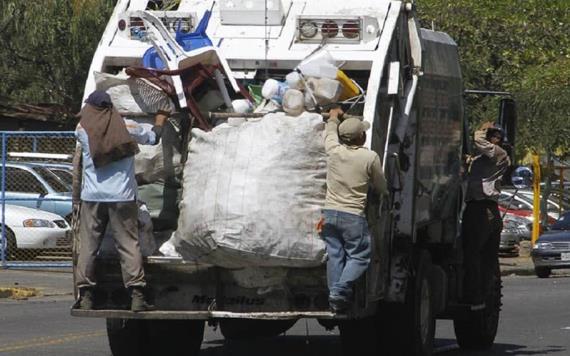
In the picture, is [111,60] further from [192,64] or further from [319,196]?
[319,196]

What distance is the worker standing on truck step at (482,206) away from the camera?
1305 cm

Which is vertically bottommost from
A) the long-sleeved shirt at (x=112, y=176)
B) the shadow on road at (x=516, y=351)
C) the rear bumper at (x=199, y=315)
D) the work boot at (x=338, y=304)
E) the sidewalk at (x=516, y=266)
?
the sidewalk at (x=516, y=266)

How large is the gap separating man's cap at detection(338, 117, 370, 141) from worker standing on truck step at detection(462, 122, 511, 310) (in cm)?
343

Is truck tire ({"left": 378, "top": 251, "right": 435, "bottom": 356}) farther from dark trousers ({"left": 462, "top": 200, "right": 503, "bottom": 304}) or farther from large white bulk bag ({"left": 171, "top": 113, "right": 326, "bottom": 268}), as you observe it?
dark trousers ({"left": 462, "top": 200, "right": 503, "bottom": 304})

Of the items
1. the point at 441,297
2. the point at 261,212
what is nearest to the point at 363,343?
the point at 441,297

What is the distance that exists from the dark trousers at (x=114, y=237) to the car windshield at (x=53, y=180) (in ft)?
43.0

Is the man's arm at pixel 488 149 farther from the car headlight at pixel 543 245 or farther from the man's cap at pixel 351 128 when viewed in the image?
the car headlight at pixel 543 245

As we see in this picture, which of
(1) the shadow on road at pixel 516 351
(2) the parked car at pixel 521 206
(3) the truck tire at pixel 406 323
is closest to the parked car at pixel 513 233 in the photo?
Result: (2) the parked car at pixel 521 206

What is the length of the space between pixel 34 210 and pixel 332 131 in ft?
42.8

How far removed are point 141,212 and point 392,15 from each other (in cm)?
236

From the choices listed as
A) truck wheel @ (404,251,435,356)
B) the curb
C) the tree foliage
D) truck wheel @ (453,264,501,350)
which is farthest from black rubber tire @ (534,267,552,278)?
truck wheel @ (404,251,435,356)

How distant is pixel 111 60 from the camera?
11.0 meters

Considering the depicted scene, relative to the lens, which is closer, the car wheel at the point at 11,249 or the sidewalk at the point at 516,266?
the car wheel at the point at 11,249

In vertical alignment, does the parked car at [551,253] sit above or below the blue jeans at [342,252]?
below
